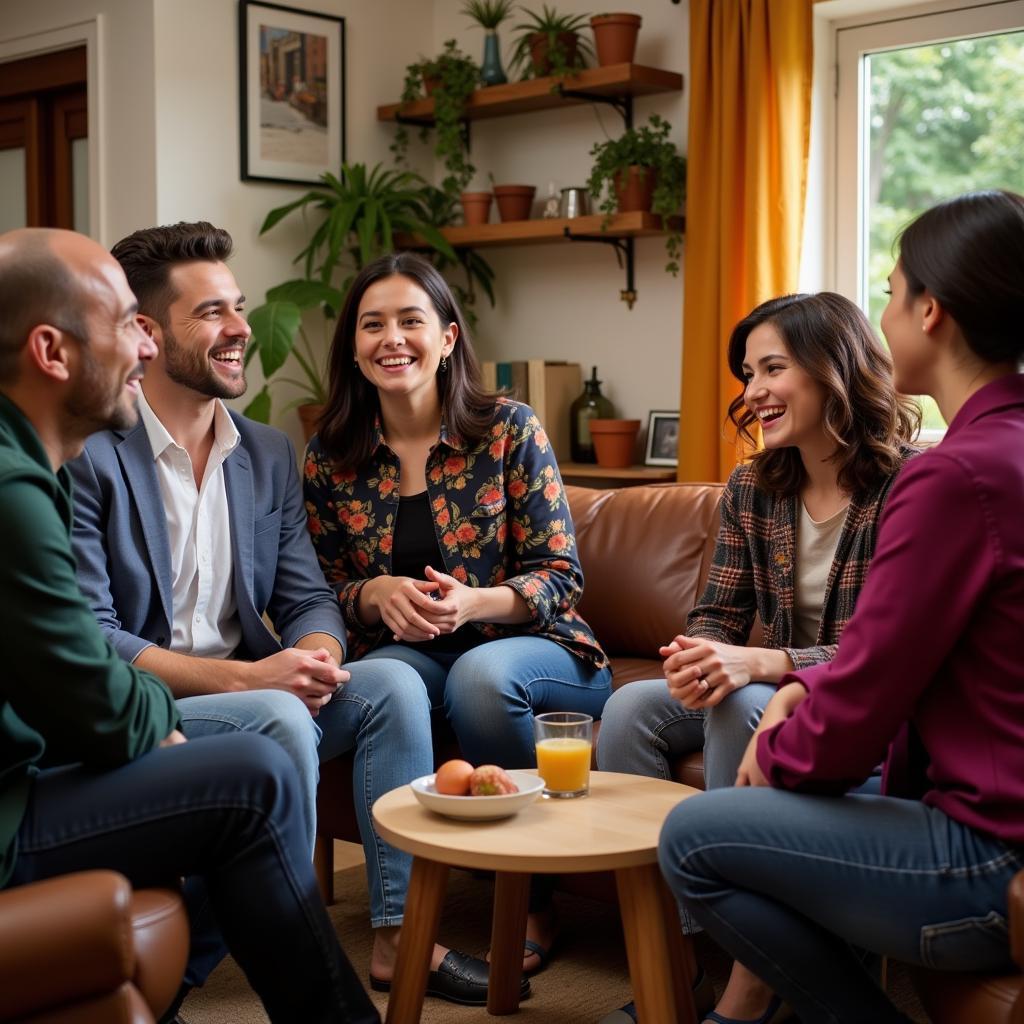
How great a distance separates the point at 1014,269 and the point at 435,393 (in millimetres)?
1405

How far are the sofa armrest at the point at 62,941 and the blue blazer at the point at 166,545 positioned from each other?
32.1 inches

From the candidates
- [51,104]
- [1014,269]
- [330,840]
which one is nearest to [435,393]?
[330,840]

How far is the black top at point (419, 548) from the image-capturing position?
2715 mm

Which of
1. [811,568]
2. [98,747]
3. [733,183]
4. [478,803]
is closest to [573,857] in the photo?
[478,803]

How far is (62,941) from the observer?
4.82ft

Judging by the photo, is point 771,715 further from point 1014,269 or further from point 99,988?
point 99,988

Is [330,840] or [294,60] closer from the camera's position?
[330,840]

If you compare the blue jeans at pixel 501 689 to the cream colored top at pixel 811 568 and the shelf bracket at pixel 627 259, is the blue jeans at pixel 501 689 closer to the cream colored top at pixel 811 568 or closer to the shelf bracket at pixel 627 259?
the cream colored top at pixel 811 568

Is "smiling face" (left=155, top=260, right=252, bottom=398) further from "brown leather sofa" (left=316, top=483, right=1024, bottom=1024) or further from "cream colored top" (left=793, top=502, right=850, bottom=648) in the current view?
"cream colored top" (left=793, top=502, right=850, bottom=648)

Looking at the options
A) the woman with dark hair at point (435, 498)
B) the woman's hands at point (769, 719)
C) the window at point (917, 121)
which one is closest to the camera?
the woman's hands at point (769, 719)

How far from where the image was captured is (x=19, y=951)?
1451mm

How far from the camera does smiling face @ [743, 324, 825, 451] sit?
7.59 feet

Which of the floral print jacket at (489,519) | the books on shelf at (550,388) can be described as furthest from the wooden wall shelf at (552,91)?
the floral print jacket at (489,519)

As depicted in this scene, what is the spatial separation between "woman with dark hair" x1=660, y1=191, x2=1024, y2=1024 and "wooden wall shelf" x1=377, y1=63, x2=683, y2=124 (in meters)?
2.83
